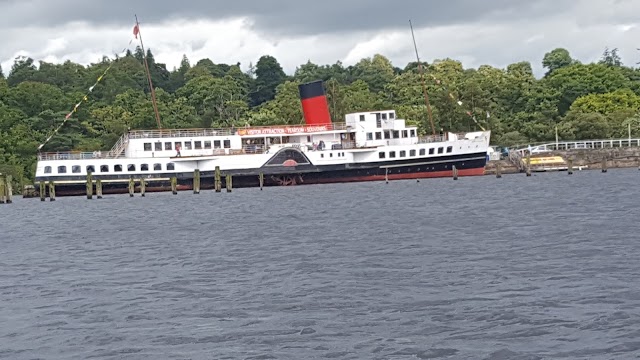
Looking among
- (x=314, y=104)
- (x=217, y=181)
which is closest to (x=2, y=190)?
(x=217, y=181)

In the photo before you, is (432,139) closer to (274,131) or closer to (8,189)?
(274,131)

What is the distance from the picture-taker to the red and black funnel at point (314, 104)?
9012 cm

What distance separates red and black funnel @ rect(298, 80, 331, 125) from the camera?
90.1 meters

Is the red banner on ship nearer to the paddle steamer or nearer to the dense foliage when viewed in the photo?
the paddle steamer

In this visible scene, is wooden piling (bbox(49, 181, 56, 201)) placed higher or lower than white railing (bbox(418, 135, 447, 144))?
lower

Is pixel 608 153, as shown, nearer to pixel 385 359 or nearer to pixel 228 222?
pixel 228 222

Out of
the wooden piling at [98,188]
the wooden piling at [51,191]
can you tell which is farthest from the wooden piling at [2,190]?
the wooden piling at [98,188]

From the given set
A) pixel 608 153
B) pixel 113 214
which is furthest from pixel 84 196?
pixel 608 153

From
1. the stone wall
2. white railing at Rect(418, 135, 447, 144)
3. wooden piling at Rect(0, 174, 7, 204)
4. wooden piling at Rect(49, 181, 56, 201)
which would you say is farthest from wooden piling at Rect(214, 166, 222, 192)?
the stone wall

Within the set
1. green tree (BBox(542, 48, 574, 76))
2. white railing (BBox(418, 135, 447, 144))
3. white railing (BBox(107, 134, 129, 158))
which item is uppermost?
green tree (BBox(542, 48, 574, 76))

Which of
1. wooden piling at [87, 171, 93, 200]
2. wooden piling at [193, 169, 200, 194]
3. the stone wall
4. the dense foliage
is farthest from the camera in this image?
the dense foliage

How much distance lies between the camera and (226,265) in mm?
30422

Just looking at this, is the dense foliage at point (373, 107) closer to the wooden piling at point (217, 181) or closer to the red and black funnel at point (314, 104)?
the red and black funnel at point (314, 104)

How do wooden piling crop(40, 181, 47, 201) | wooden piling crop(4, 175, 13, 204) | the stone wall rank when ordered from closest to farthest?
wooden piling crop(4, 175, 13, 204) < wooden piling crop(40, 181, 47, 201) < the stone wall
